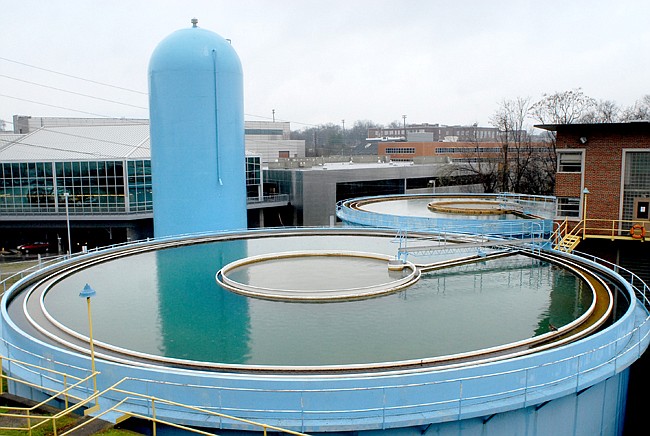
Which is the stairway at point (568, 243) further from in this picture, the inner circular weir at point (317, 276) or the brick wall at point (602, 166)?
the inner circular weir at point (317, 276)

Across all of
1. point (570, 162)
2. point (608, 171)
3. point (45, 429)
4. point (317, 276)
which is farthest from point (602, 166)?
point (45, 429)

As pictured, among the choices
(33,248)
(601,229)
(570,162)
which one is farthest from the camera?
(33,248)

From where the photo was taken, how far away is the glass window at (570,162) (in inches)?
934

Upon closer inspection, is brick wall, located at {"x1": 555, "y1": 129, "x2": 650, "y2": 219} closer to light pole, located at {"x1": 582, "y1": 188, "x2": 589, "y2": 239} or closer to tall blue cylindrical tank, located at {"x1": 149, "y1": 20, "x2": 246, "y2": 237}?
light pole, located at {"x1": 582, "y1": 188, "x2": 589, "y2": 239}

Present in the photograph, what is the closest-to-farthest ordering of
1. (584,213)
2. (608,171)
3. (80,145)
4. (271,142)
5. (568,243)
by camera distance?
1. (568,243)
2. (584,213)
3. (608,171)
4. (80,145)
5. (271,142)

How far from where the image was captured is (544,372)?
10.6 metres

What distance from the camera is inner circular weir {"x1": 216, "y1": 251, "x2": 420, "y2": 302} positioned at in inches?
629

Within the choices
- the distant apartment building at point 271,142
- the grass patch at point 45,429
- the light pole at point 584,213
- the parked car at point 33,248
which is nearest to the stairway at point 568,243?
the light pole at point 584,213

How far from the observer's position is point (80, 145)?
47.5 meters

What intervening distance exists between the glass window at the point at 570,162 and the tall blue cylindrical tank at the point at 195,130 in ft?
46.8

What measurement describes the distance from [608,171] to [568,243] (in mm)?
3408

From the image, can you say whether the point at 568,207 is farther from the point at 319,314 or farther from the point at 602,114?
the point at 602,114

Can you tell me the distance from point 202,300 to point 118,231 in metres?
31.4

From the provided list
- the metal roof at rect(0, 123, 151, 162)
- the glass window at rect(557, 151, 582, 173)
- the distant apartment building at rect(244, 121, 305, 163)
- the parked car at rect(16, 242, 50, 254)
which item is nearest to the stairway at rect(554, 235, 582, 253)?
the glass window at rect(557, 151, 582, 173)
